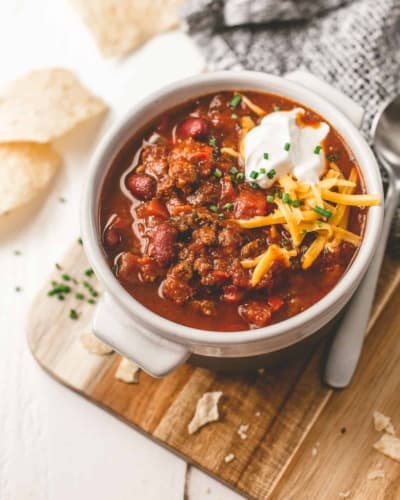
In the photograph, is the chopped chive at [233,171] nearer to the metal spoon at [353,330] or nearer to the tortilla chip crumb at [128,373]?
the metal spoon at [353,330]

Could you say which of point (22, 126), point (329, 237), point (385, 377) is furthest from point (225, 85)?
point (385, 377)

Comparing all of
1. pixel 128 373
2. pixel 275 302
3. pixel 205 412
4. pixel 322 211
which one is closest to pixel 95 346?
pixel 128 373

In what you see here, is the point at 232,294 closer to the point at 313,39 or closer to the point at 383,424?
the point at 383,424

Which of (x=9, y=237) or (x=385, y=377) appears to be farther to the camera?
(x=9, y=237)

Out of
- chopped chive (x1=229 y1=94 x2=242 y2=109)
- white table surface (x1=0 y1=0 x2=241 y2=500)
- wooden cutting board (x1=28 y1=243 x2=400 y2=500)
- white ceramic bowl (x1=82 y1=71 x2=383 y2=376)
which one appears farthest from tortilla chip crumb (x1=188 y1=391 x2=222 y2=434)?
chopped chive (x1=229 y1=94 x2=242 y2=109)

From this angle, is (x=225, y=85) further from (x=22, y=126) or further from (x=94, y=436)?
(x=94, y=436)
